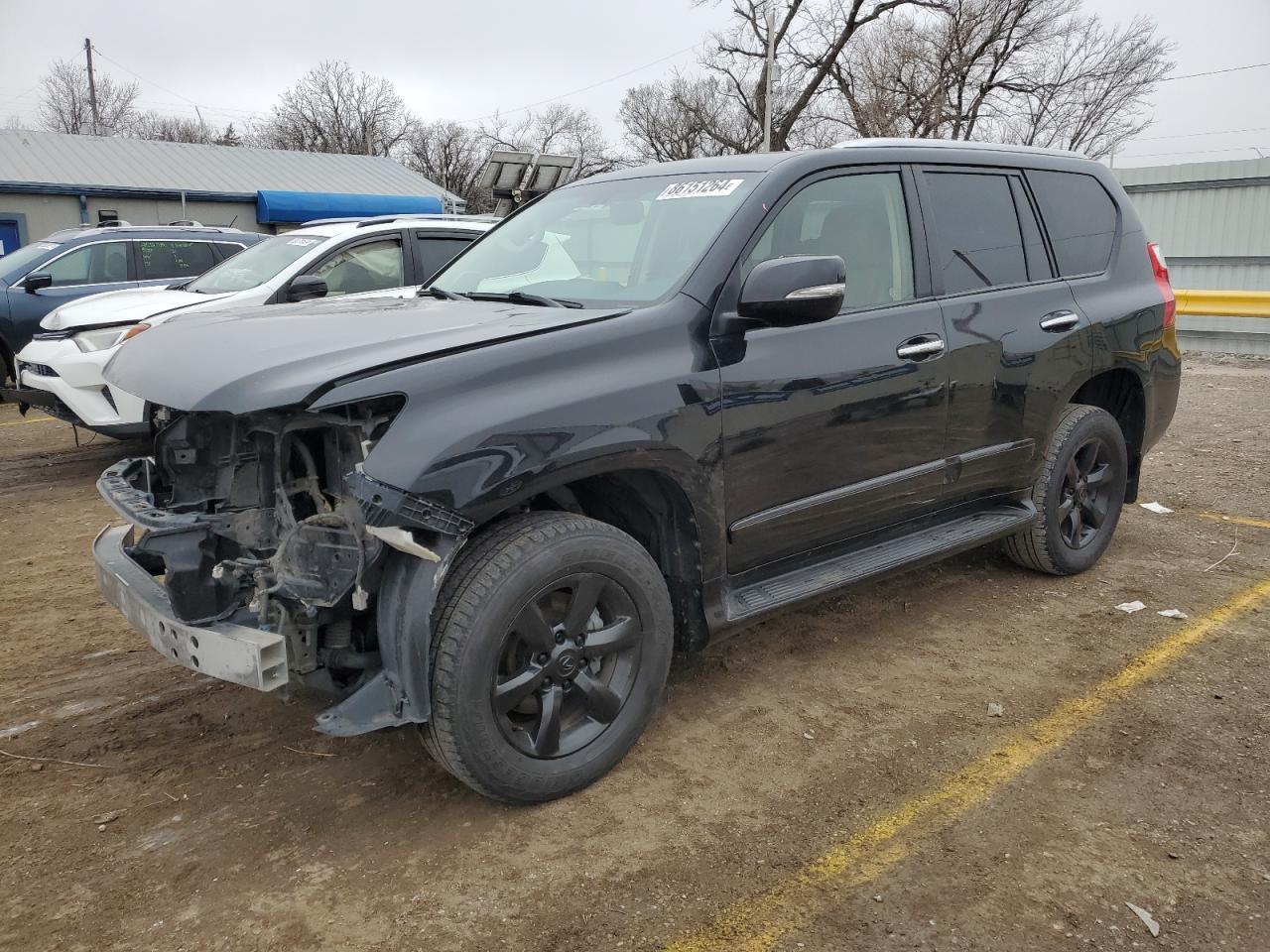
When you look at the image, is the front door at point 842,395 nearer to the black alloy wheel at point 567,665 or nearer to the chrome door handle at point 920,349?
the chrome door handle at point 920,349

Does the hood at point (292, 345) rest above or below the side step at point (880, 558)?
above

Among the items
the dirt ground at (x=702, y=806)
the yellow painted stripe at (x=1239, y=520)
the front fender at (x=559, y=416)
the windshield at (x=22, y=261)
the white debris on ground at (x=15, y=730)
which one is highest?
the windshield at (x=22, y=261)

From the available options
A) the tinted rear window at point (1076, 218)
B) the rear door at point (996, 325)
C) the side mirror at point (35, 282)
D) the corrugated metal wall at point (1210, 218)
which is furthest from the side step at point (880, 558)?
the corrugated metal wall at point (1210, 218)

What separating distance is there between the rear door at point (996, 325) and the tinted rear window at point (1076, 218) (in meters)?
0.11

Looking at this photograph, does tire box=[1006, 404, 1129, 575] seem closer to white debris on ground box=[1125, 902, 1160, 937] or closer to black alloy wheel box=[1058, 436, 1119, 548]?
black alloy wheel box=[1058, 436, 1119, 548]

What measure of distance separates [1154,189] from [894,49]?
18.1 meters

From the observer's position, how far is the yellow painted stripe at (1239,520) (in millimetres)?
5617

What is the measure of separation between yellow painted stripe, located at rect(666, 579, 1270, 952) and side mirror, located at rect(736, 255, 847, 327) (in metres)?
1.54

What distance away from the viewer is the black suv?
100 inches

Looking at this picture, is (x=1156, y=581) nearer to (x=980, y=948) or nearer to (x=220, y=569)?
(x=980, y=948)

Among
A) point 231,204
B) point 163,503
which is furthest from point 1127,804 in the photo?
point 231,204

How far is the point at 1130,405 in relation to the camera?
16.0ft

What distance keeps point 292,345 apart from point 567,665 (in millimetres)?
1207

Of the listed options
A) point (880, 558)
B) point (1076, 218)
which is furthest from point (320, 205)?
point (880, 558)
